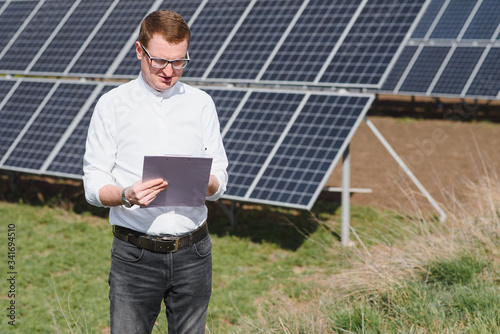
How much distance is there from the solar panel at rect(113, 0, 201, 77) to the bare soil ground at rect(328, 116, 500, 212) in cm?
428

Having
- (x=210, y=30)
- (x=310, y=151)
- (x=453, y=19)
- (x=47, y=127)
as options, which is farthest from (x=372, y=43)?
(x=453, y=19)

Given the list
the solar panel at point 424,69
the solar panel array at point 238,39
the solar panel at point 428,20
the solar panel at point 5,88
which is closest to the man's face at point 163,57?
the solar panel array at point 238,39

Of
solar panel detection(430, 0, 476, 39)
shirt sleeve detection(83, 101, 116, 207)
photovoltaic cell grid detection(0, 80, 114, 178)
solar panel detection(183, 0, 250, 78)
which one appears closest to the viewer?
shirt sleeve detection(83, 101, 116, 207)

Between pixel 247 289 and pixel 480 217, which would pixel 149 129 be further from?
pixel 480 217

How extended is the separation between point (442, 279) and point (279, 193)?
247cm

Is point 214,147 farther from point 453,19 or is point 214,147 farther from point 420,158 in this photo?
point 453,19

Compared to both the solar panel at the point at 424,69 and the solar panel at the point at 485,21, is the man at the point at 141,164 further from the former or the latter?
the solar panel at the point at 485,21

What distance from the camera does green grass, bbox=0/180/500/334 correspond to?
15.8 feet

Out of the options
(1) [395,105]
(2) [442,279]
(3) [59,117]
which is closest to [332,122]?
(2) [442,279]

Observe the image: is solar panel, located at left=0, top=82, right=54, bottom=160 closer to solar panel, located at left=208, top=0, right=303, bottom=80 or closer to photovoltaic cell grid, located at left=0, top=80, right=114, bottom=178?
photovoltaic cell grid, located at left=0, top=80, right=114, bottom=178

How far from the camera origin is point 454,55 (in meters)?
17.5

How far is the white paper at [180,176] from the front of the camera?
9.50 feet

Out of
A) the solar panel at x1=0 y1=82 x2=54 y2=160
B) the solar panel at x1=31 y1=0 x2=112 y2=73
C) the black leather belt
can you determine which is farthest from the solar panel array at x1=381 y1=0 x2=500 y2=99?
the black leather belt

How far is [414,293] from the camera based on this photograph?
5184 millimetres
